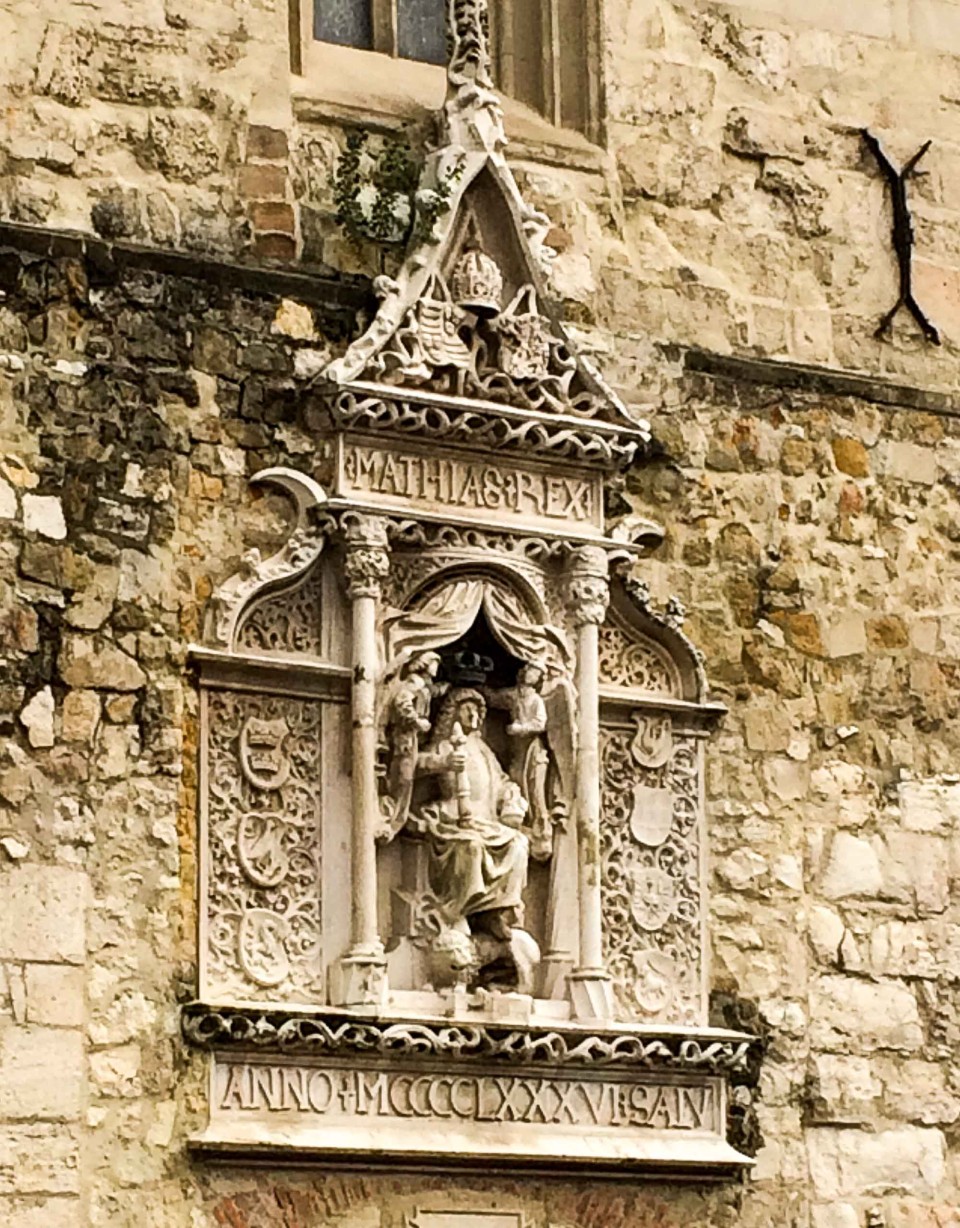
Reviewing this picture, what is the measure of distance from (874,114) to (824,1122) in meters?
2.94

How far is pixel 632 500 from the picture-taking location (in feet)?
34.7

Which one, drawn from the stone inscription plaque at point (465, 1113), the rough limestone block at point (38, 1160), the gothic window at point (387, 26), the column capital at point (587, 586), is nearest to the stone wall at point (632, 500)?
the rough limestone block at point (38, 1160)

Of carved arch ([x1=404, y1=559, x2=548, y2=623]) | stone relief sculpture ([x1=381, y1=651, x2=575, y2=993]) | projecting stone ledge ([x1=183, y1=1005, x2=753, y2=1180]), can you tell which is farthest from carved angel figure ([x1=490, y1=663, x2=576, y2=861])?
projecting stone ledge ([x1=183, y1=1005, x2=753, y2=1180])

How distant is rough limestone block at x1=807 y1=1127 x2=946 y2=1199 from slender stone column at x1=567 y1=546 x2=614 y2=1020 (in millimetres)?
799


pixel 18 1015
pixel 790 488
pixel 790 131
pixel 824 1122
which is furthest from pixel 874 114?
pixel 18 1015

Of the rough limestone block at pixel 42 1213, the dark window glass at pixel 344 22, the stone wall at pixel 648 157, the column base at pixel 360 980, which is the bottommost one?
the rough limestone block at pixel 42 1213

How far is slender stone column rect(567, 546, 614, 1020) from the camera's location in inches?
393

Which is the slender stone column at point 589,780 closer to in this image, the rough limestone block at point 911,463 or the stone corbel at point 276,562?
the stone corbel at point 276,562

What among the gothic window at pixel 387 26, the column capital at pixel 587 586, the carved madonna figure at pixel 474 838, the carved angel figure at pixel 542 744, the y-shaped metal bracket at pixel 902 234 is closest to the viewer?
the carved madonna figure at pixel 474 838

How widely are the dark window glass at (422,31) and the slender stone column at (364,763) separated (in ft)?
5.16

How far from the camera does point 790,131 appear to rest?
11.1m

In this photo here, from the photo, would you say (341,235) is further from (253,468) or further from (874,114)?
(874,114)

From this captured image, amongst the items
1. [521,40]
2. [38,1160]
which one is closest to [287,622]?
[38,1160]

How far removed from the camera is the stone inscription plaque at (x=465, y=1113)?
31.1 ft
